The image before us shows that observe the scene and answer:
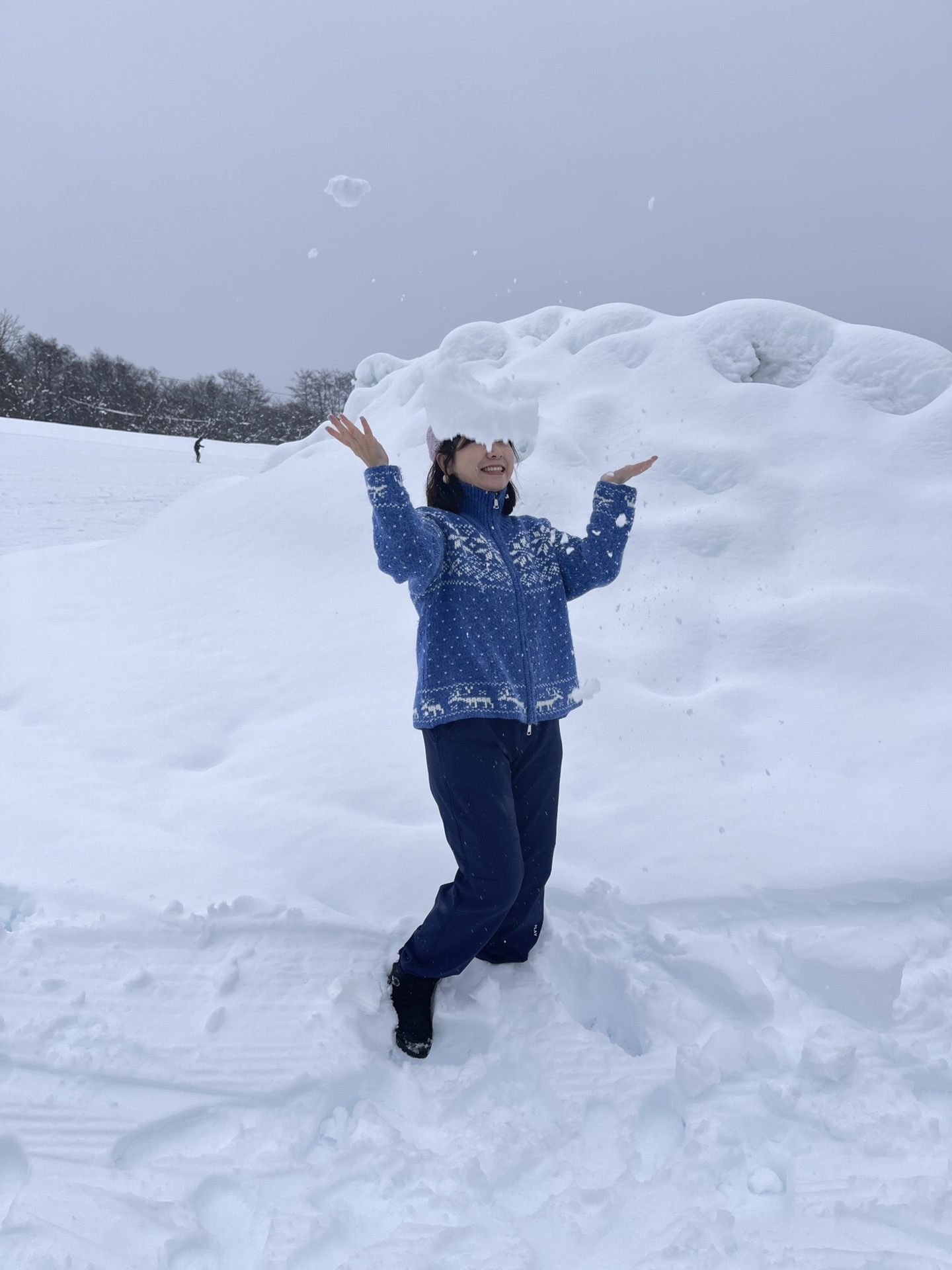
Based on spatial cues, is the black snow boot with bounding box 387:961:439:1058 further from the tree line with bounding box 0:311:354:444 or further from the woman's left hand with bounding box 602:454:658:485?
the tree line with bounding box 0:311:354:444

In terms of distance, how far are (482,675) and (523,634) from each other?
0.17m

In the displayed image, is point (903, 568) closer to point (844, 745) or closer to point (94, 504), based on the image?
point (844, 745)

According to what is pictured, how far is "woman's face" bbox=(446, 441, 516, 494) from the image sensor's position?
187 cm

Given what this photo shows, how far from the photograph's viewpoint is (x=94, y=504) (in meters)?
11.8

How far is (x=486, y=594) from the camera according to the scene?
181 cm

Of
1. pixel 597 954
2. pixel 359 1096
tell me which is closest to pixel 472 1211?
pixel 359 1096

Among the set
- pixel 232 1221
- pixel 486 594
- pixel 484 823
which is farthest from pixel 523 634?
pixel 232 1221

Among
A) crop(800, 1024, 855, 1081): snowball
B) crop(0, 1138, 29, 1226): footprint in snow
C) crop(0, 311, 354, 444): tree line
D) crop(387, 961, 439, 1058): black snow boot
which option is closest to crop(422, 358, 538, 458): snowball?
crop(387, 961, 439, 1058): black snow boot

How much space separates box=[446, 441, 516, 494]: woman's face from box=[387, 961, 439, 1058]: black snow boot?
123 centimetres

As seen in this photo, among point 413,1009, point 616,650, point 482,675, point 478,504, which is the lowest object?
point 413,1009

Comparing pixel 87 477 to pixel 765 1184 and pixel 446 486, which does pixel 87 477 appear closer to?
pixel 446 486

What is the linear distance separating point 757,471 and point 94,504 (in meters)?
10.4

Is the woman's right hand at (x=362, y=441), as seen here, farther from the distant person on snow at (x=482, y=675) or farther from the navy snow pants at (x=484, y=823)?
the navy snow pants at (x=484, y=823)

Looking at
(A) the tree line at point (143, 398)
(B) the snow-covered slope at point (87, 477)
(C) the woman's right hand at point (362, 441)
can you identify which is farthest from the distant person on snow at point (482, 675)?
(A) the tree line at point (143, 398)
